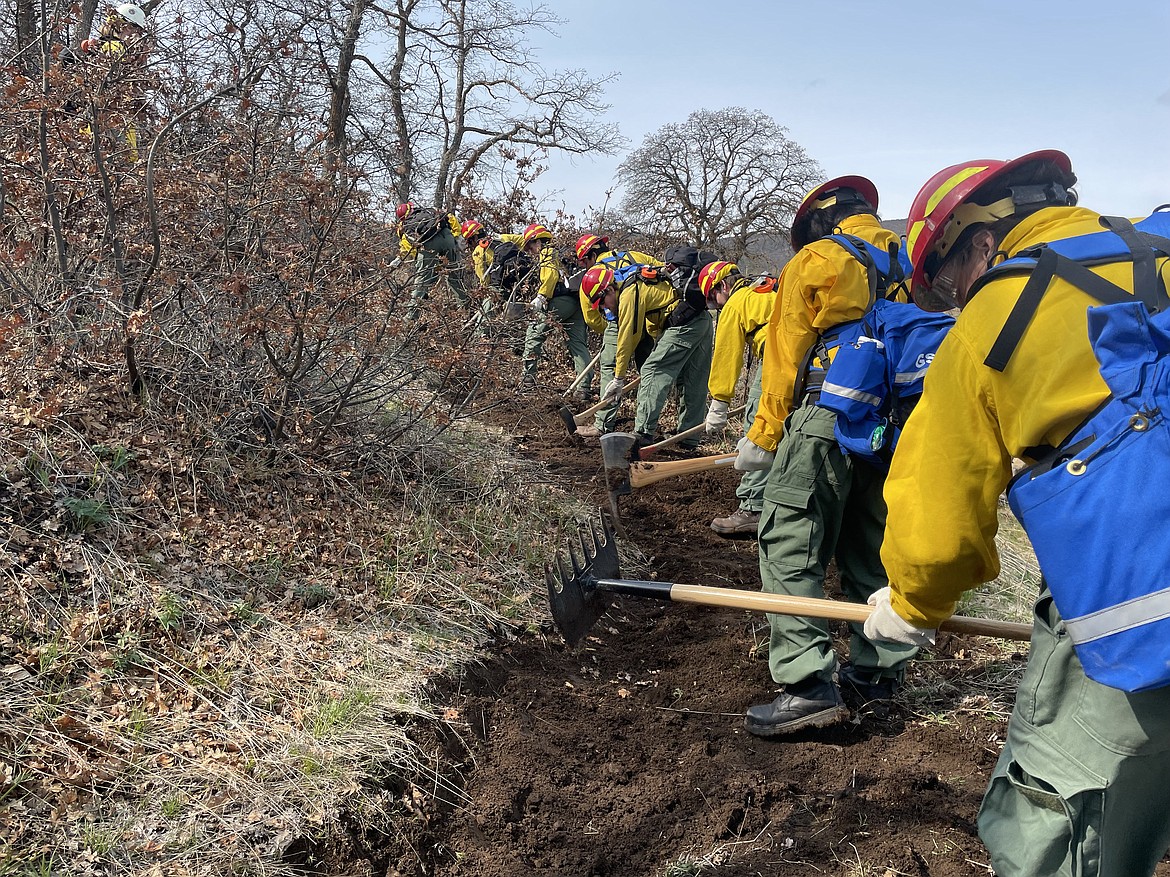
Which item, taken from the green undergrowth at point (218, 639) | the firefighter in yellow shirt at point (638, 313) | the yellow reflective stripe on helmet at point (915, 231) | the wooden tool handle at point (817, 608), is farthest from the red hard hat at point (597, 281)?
the yellow reflective stripe on helmet at point (915, 231)

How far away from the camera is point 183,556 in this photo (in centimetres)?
358

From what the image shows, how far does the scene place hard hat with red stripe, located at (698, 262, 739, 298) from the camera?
7.30 metres

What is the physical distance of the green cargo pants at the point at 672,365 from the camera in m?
7.74

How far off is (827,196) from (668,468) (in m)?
2.07

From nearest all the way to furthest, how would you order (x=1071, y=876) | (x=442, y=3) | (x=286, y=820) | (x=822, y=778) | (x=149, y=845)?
(x=1071, y=876)
(x=149, y=845)
(x=286, y=820)
(x=822, y=778)
(x=442, y=3)

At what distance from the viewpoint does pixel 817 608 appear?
264cm

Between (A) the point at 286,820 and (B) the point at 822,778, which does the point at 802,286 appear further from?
(A) the point at 286,820

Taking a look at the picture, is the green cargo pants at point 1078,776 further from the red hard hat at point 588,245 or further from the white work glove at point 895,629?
the red hard hat at point 588,245

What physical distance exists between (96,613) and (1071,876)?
331cm

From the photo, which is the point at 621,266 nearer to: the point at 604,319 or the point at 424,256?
the point at 604,319

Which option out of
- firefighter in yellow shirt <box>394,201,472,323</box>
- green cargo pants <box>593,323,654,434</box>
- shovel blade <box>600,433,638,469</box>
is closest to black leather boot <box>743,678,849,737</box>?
shovel blade <box>600,433,638,469</box>

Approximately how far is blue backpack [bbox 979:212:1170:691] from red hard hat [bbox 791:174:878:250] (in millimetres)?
2404

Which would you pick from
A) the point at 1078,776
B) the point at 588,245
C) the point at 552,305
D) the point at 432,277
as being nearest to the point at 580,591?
the point at 1078,776

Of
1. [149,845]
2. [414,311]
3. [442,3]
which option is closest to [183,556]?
[149,845]
